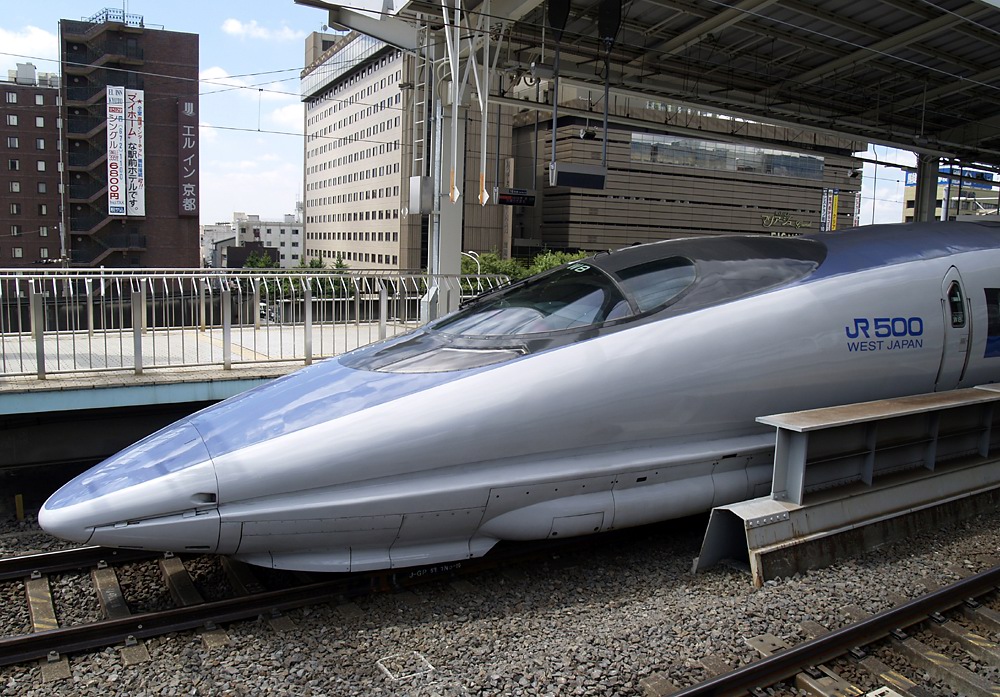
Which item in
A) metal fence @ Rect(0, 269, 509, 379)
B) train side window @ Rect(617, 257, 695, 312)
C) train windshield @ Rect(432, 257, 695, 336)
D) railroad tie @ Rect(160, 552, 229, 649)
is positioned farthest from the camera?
metal fence @ Rect(0, 269, 509, 379)

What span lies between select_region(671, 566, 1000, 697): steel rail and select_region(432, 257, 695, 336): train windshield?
2.49 m

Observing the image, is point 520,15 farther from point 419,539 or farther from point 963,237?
point 419,539

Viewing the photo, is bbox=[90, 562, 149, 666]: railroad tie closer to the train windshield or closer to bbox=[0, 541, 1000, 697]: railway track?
bbox=[0, 541, 1000, 697]: railway track

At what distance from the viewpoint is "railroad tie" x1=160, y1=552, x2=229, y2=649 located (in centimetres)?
478

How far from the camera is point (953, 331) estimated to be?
743 centimetres

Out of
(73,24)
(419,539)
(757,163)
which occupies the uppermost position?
(73,24)

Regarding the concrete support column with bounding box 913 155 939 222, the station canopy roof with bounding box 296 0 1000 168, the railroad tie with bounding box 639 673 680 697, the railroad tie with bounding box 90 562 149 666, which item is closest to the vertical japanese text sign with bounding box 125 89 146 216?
the station canopy roof with bounding box 296 0 1000 168

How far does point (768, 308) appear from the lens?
6.30 meters

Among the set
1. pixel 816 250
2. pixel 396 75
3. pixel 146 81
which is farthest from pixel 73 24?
pixel 816 250

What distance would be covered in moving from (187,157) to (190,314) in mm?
42009

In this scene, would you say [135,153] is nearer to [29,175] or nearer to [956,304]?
[29,175]

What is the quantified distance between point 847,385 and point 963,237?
2.59m

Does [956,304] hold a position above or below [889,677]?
above

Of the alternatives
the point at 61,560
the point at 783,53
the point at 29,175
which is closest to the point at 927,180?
the point at 783,53
